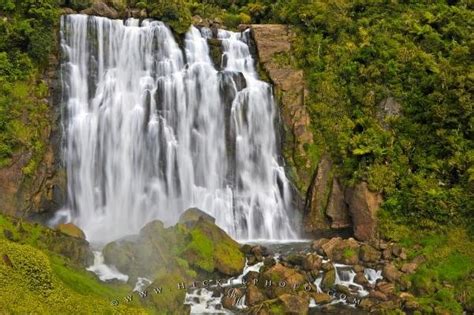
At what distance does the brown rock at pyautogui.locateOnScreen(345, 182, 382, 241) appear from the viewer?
2459cm

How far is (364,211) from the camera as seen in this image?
24938 millimetres

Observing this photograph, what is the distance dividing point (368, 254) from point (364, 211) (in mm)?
3388

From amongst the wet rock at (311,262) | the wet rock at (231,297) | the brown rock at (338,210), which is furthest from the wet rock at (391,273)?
the wet rock at (231,297)

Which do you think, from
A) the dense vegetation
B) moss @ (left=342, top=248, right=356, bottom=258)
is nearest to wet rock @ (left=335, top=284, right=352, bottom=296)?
moss @ (left=342, top=248, right=356, bottom=258)

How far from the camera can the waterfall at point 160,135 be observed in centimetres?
2652

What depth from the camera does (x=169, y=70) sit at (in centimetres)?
2923

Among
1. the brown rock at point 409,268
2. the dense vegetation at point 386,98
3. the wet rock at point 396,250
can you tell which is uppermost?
the dense vegetation at point 386,98

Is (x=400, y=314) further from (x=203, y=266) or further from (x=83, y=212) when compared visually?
(x=83, y=212)

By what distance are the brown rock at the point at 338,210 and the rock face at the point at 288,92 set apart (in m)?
1.88

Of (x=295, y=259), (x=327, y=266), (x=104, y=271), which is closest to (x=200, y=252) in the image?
(x=104, y=271)

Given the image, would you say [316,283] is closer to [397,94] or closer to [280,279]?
[280,279]

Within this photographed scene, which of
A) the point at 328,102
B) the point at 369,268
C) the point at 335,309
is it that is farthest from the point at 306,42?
the point at 335,309

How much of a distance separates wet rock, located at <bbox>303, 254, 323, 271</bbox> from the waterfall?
221 inches

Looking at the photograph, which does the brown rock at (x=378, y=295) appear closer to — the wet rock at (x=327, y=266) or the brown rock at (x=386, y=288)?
the brown rock at (x=386, y=288)
